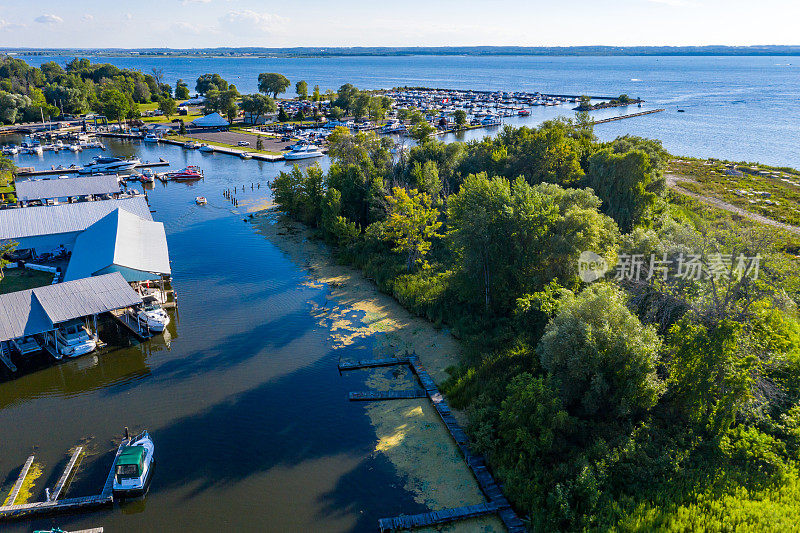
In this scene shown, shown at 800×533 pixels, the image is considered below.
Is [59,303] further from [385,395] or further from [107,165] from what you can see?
[107,165]

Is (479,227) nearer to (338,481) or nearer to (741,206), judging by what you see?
(338,481)

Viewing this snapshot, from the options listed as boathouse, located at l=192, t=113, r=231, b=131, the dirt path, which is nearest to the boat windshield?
the dirt path

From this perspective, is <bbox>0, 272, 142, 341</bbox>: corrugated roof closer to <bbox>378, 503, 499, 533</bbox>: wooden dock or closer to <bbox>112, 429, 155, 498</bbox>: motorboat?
<bbox>112, 429, 155, 498</bbox>: motorboat

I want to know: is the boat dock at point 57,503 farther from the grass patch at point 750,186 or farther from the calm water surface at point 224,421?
the grass patch at point 750,186

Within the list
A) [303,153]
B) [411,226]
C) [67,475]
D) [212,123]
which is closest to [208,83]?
[212,123]

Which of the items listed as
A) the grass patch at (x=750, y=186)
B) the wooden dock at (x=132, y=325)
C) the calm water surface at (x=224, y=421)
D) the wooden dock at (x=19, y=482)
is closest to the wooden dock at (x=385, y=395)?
the calm water surface at (x=224, y=421)
